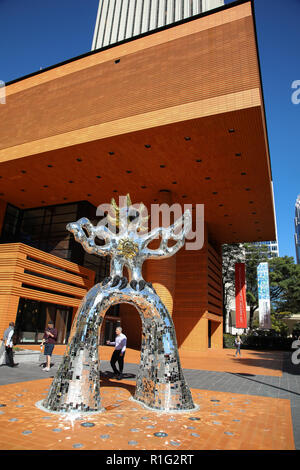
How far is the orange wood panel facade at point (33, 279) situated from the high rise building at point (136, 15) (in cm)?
5270

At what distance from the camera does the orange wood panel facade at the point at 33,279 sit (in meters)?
15.0

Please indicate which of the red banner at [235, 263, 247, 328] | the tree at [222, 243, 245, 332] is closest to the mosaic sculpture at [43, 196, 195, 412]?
the red banner at [235, 263, 247, 328]

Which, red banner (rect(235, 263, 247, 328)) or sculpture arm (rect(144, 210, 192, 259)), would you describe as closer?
sculpture arm (rect(144, 210, 192, 259))

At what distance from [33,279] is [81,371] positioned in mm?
12463

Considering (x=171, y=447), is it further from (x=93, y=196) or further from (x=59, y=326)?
(x=93, y=196)

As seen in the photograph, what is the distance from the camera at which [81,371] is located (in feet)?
16.5

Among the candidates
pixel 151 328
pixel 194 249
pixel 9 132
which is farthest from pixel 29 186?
pixel 151 328

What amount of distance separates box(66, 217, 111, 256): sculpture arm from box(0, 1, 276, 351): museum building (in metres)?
8.43

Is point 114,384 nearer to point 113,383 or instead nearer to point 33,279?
point 113,383

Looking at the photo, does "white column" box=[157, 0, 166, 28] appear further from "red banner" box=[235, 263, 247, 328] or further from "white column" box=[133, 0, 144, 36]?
"red banner" box=[235, 263, 247, 328]

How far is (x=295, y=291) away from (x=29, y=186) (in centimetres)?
3421

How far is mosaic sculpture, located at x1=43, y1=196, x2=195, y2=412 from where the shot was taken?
5000 millimetres

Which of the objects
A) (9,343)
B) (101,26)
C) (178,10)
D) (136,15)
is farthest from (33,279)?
(101,26)

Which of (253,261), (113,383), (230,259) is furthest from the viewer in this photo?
(253,261)
